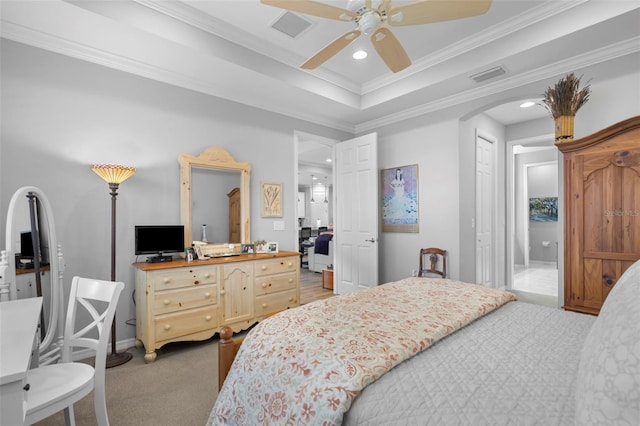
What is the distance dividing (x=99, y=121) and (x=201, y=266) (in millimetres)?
1617

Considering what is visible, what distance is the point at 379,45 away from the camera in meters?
2.16

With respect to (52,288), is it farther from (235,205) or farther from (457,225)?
(457,225)

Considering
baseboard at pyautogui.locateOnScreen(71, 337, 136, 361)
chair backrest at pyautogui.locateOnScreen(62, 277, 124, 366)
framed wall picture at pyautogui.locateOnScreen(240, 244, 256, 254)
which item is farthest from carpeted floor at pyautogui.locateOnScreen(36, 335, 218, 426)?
framed wall picture at pyautogui.locateOnScreen(240, 244, 256, 254)

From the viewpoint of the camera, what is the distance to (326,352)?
1.16 m

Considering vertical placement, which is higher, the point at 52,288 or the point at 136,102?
the point at 136,102

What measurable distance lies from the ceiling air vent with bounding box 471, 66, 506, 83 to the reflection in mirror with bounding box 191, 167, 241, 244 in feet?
9.39

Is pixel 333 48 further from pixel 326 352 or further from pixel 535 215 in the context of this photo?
pixel 535 215

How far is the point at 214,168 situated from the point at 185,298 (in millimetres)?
1457

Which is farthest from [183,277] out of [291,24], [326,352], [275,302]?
[291,24]

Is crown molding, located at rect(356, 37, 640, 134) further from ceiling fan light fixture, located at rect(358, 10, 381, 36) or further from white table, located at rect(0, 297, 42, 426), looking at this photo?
white table, located at rect(0, 297, 42, 426)

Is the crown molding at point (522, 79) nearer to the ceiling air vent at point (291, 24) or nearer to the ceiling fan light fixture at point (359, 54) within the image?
the ceiling fan light fixture at point (359, 54)

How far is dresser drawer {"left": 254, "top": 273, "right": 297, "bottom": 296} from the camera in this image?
10.7 feet

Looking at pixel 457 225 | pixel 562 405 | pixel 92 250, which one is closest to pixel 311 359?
pixel 562 405

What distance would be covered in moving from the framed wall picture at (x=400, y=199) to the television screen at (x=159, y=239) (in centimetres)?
281
